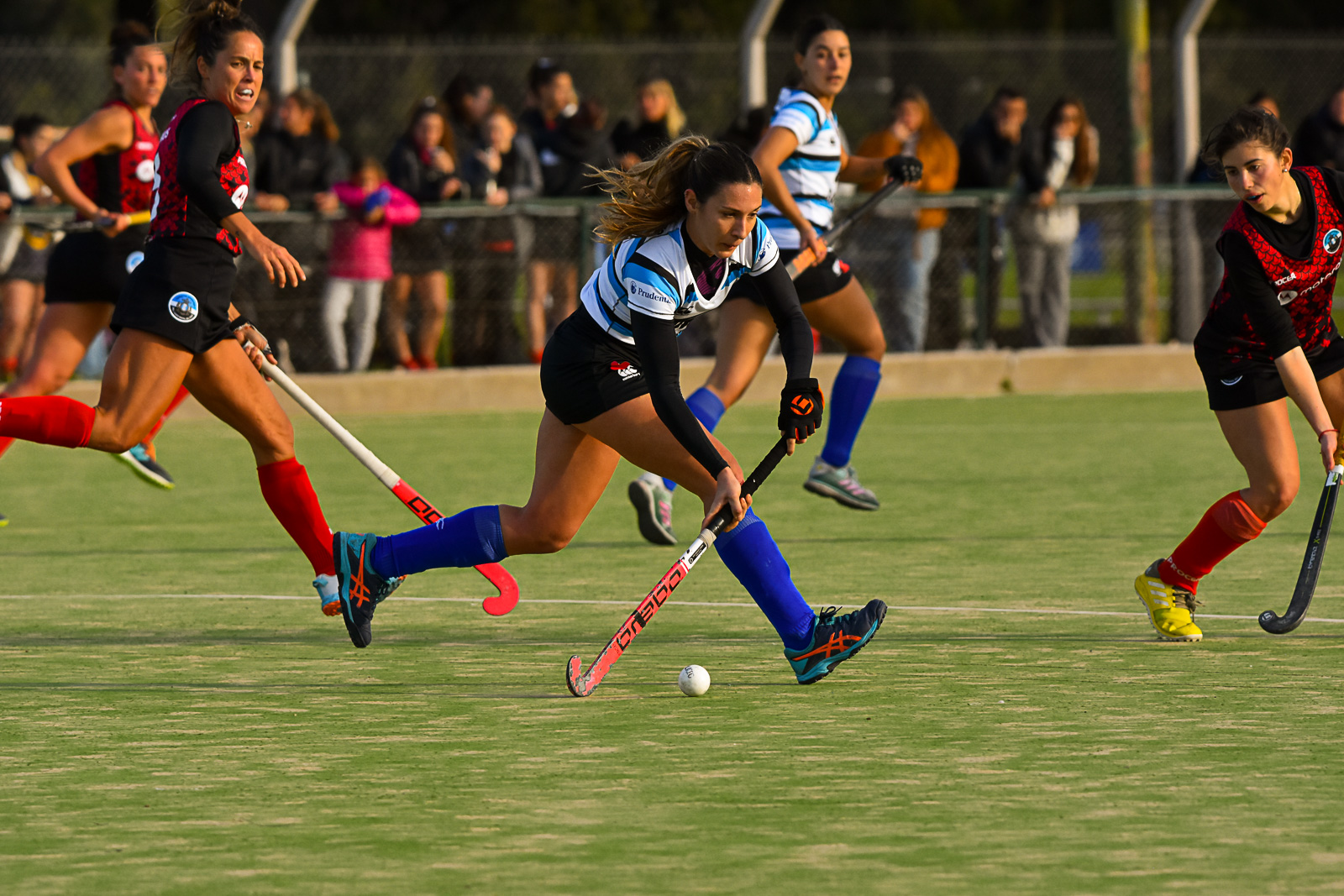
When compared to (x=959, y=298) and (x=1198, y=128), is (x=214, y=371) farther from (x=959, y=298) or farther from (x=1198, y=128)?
(x=1198, y=128)

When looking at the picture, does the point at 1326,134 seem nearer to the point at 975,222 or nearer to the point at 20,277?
the point at 975,222

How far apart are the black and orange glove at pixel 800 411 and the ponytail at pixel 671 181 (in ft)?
1.66

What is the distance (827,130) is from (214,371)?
3.08 meters

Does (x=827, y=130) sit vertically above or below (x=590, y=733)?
above

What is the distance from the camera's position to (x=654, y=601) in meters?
5.36

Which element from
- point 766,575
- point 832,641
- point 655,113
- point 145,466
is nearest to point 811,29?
point 145,466

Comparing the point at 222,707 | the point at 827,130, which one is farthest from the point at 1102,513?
the point at 222,707

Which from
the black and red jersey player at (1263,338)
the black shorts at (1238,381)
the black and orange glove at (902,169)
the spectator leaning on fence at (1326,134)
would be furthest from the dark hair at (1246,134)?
the spectator leaning on fence at (1326,134)

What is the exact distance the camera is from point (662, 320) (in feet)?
17.1

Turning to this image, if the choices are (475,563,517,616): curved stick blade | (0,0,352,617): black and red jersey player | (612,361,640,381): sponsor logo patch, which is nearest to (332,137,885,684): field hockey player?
(612,361,640,381): sponsor logo patch

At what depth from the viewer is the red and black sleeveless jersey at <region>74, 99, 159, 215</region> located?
26.5 ft

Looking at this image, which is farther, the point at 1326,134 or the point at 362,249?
the point at 1326,134

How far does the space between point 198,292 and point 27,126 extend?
783 centimetres

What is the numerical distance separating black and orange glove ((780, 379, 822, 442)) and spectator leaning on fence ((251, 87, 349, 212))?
8.15 metres
